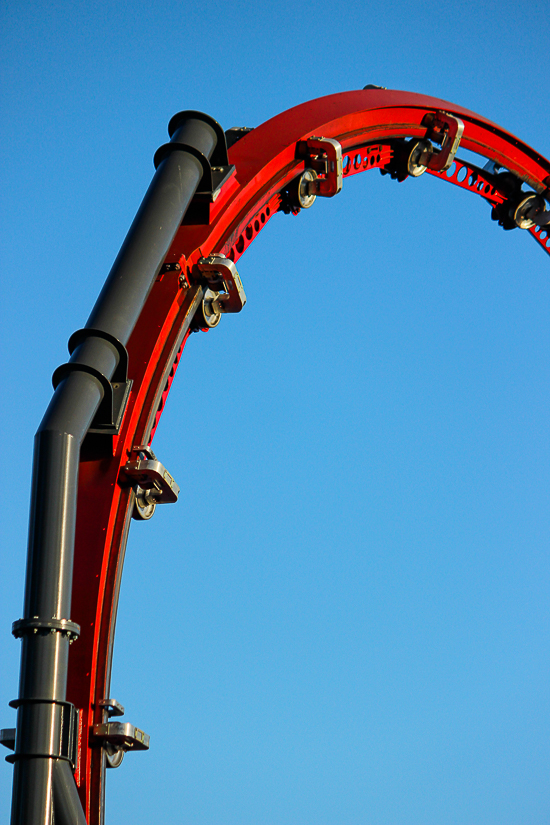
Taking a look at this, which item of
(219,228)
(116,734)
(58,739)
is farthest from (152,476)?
(219,228)

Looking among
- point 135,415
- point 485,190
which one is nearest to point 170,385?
point 135,415

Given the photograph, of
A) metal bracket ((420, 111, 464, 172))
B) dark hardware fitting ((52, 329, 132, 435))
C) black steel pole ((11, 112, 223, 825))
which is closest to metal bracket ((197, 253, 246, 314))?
black steel pole ((11, 112, 223, 825))

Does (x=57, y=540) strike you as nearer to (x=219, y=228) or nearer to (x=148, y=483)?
(x=148, y=483)

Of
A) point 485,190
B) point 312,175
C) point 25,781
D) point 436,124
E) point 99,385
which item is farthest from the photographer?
point 485,190

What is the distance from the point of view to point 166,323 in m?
8.34

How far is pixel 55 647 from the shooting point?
578cm

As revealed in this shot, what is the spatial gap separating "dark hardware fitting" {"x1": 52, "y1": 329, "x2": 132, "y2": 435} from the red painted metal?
0.66 ft

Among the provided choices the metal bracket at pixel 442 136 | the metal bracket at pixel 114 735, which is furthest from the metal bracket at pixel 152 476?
the metal bracket at pixel 442 136

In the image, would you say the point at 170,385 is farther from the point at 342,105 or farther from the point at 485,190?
the point at 485,190

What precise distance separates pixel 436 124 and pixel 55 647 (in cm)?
952

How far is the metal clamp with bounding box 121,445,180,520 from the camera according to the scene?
7609mm

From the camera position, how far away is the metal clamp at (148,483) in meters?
7.61

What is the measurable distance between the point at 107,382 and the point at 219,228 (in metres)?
2.98

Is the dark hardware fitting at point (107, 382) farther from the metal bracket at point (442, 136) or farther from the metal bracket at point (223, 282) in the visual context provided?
the metal bracket at point (442, 136)
